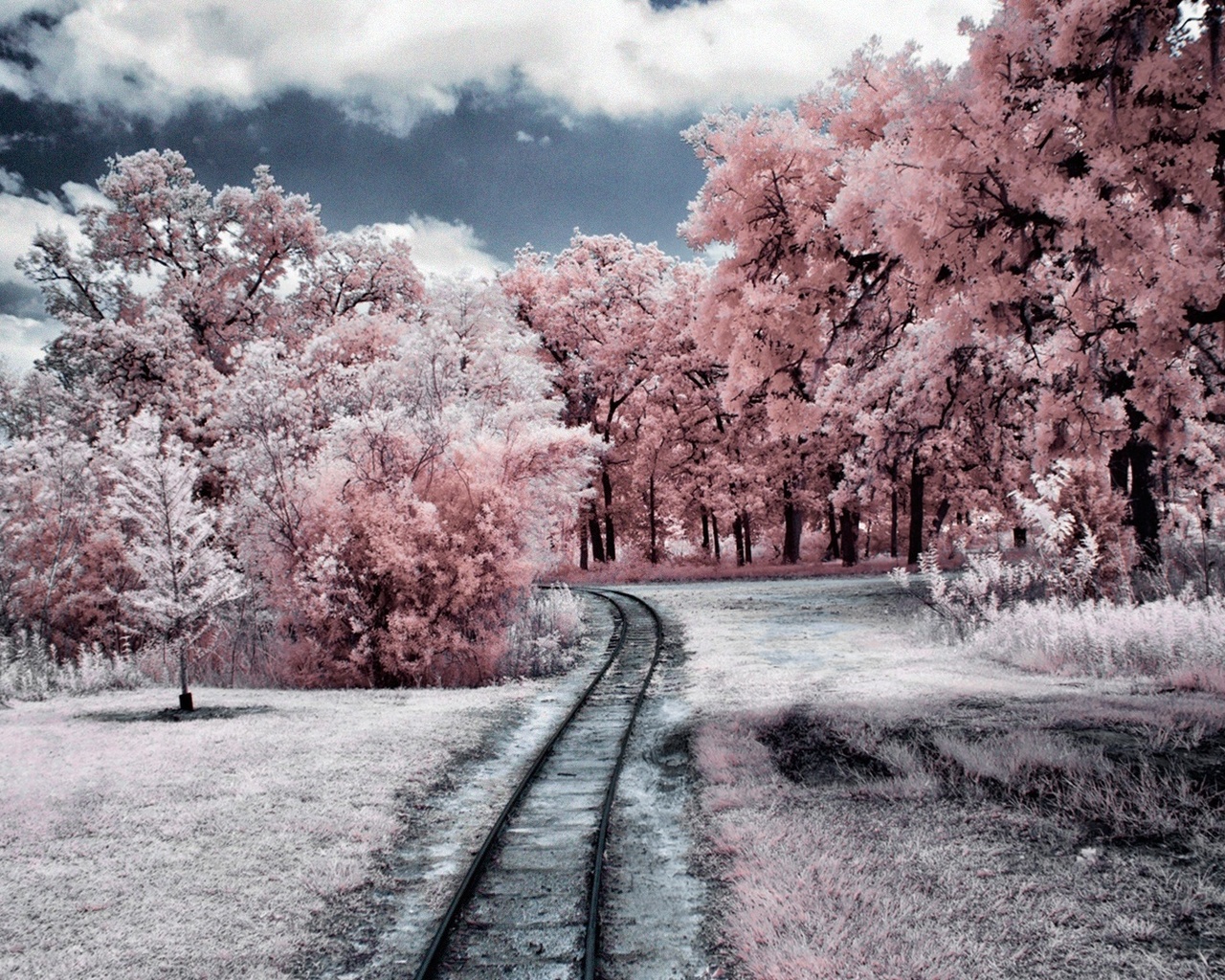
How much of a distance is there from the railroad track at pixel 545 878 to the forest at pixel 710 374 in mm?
4873

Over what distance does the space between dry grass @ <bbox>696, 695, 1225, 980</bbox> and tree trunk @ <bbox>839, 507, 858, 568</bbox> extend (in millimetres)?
24684

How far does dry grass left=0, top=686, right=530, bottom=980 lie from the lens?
5.20m

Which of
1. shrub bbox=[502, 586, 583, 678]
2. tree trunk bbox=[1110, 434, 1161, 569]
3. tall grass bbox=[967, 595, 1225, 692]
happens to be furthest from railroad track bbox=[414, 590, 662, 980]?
tree trunk bbox=[1110, 434, 1161, 569]

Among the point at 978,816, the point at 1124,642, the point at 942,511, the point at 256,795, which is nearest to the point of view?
the point at 978,816

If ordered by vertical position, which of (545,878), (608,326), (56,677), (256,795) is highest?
(608,326)

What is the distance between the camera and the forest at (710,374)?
21.7ft

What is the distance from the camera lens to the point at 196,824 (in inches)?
278

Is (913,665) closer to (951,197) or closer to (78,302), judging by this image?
(951,197)

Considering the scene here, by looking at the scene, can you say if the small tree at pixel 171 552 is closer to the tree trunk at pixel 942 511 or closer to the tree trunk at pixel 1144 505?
the tree trunk at pixel 1144 505

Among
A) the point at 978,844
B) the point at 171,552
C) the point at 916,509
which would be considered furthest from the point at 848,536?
the point at 978,844

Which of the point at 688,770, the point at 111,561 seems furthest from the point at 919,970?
the point at 111,561

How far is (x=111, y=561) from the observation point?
18078mm

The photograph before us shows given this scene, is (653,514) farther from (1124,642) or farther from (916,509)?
(1124,642)

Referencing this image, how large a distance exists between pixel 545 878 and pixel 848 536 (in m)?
29.5
